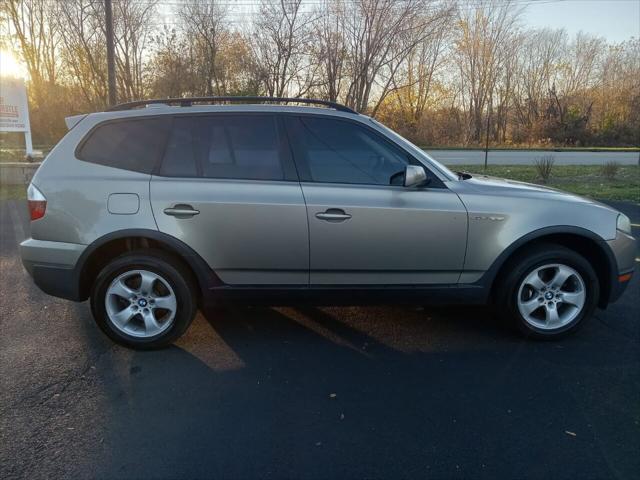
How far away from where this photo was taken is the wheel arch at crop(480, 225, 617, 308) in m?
3.54

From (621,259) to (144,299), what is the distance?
371 cm

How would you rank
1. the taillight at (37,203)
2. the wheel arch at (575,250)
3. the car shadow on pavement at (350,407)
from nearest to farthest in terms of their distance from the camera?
1. the car shadow on pavement at (350,407)
2. the taillight at (37,203)
3. the wheel arch at (575,250)

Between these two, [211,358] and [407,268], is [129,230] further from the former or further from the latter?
[407,268]

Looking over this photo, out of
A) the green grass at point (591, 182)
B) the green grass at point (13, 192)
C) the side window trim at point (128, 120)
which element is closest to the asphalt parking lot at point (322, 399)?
the side window trim at point (128, 120)

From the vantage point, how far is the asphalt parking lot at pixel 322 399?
2.34 m

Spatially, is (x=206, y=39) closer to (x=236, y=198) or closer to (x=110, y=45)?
(x=110, y=45)

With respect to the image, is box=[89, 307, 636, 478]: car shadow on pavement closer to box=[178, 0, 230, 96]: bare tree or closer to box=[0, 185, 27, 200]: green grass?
box=[0, 185, 27, 200]: green grass

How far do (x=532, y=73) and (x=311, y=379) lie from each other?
156ft

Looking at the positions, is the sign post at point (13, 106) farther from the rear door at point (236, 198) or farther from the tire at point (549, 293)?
the tire at point (549, 293)

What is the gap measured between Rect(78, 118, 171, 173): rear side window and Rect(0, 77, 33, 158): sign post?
1470 cm

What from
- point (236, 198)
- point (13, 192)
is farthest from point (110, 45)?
point (236, 198)

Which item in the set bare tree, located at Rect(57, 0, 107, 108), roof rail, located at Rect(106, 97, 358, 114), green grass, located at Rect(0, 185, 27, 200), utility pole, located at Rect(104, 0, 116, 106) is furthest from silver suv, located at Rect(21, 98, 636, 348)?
bare tree, located at Rect(57, 0, 107, 108)

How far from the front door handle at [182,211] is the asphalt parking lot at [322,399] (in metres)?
1.04

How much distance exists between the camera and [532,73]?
4322cm
